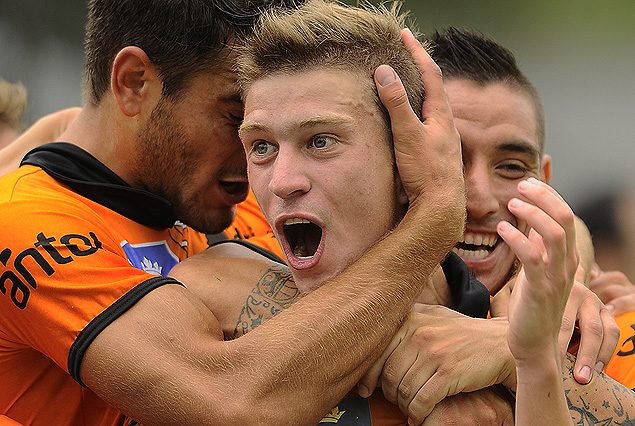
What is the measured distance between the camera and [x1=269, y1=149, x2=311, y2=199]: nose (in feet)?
7.23

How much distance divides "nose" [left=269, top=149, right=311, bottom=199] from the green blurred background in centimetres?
651

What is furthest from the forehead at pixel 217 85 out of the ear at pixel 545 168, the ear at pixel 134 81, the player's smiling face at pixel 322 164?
the ear at pixel 545 168

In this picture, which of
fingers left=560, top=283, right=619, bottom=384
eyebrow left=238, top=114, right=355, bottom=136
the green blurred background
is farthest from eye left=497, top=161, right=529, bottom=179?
the green blurred background

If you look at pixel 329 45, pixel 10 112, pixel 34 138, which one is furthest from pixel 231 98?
pixel 10 112

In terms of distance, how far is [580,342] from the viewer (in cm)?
244

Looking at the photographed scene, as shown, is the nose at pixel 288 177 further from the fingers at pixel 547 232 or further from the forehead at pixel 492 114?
the forehead at pixel 492 114

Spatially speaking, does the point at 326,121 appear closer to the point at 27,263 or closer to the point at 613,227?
the point at 27,263

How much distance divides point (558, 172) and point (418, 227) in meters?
6.18

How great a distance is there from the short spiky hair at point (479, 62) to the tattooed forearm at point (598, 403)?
1191mm

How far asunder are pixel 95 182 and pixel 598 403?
73.6 inches

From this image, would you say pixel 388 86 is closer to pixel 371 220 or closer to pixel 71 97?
pixel 371 220

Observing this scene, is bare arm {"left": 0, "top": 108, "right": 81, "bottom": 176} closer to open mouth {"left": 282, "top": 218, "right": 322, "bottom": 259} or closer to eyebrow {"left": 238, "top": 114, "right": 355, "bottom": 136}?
open mouth {"left": 282, "top": 218, "right": 322, "bottom": 259}

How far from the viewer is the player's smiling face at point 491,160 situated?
2963 mm

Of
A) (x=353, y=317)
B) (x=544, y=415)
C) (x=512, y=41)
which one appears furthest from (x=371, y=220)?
(x=512, y=41)
